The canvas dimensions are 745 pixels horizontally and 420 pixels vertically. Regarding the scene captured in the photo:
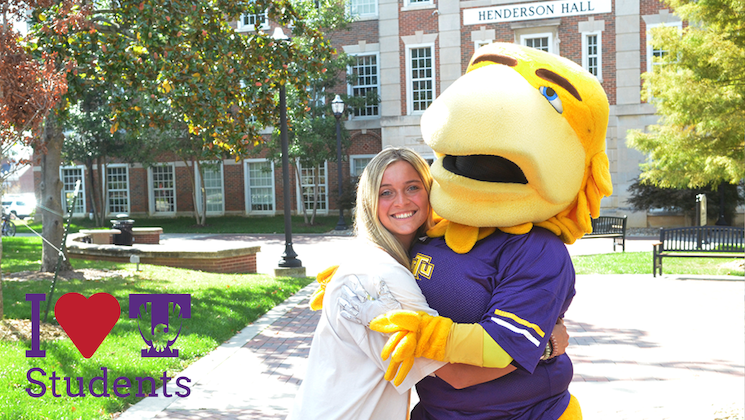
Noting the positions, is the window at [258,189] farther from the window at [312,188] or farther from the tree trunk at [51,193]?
the tree trunk at [51,193]

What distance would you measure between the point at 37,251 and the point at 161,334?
10387mm

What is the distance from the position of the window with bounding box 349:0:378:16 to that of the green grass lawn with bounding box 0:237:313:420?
58.2 ft

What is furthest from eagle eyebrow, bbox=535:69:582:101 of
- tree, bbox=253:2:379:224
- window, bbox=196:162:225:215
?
window, bbox=196:162:225:215

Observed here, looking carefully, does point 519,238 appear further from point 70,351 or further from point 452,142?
point 70,351

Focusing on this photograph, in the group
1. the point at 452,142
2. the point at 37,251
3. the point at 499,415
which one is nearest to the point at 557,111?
the point at 452,142

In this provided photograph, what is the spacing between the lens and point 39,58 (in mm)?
8070

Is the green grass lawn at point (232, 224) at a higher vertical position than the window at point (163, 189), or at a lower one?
lower

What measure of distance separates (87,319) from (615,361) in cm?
504

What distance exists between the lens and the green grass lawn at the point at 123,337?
4.36 m

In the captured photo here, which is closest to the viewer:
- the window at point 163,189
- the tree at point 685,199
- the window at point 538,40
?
the tree at point 685,199

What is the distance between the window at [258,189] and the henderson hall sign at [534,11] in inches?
451

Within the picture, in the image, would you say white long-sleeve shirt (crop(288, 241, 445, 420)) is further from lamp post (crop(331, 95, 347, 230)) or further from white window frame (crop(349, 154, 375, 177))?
white window frame (crop(349, 154, 375, 177))

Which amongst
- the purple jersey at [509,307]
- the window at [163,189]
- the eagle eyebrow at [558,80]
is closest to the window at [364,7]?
A: the window at [163,189]

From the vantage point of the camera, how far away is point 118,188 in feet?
101
